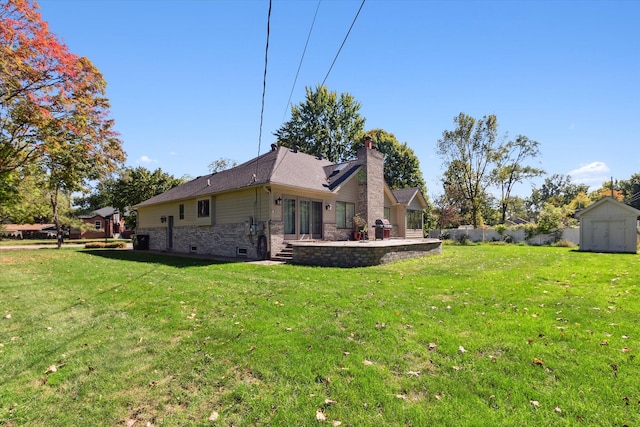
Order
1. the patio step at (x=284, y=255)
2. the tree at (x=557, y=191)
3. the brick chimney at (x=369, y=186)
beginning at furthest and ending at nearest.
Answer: the tree at (x=557, y=191) < the brick chimney at (x=369, y=186) < the patio step at (x=284, y=255)

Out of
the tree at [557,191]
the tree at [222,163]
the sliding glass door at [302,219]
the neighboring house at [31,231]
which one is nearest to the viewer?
the sliding glass door at [302,219]

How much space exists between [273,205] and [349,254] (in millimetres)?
4246

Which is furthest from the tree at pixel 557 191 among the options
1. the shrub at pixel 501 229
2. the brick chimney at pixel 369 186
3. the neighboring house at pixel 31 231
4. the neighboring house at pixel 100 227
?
the neighboring house at pixel 31 231

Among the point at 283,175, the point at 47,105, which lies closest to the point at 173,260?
the point at 283,175

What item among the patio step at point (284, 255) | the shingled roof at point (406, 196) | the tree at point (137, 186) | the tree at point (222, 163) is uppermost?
the tree at point (222, 163)

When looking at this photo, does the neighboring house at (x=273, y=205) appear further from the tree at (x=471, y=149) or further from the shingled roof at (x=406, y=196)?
the tree at (x=471, y=149)

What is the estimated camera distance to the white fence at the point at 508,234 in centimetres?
2245

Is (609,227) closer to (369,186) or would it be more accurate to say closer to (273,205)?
(369,186)

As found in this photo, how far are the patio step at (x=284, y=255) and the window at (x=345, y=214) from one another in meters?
3.74

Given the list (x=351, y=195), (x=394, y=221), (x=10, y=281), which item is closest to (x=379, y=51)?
(x=351, y=195)

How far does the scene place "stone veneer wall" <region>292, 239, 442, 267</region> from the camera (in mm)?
10992

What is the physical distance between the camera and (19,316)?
17.4ft

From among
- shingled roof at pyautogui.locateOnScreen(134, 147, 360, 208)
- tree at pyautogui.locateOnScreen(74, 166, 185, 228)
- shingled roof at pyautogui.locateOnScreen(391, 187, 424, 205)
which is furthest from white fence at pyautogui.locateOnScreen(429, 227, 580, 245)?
tree at pyautogui.locateOnScreen(74, 166, 185, 228)

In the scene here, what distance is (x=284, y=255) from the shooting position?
13297 mm
